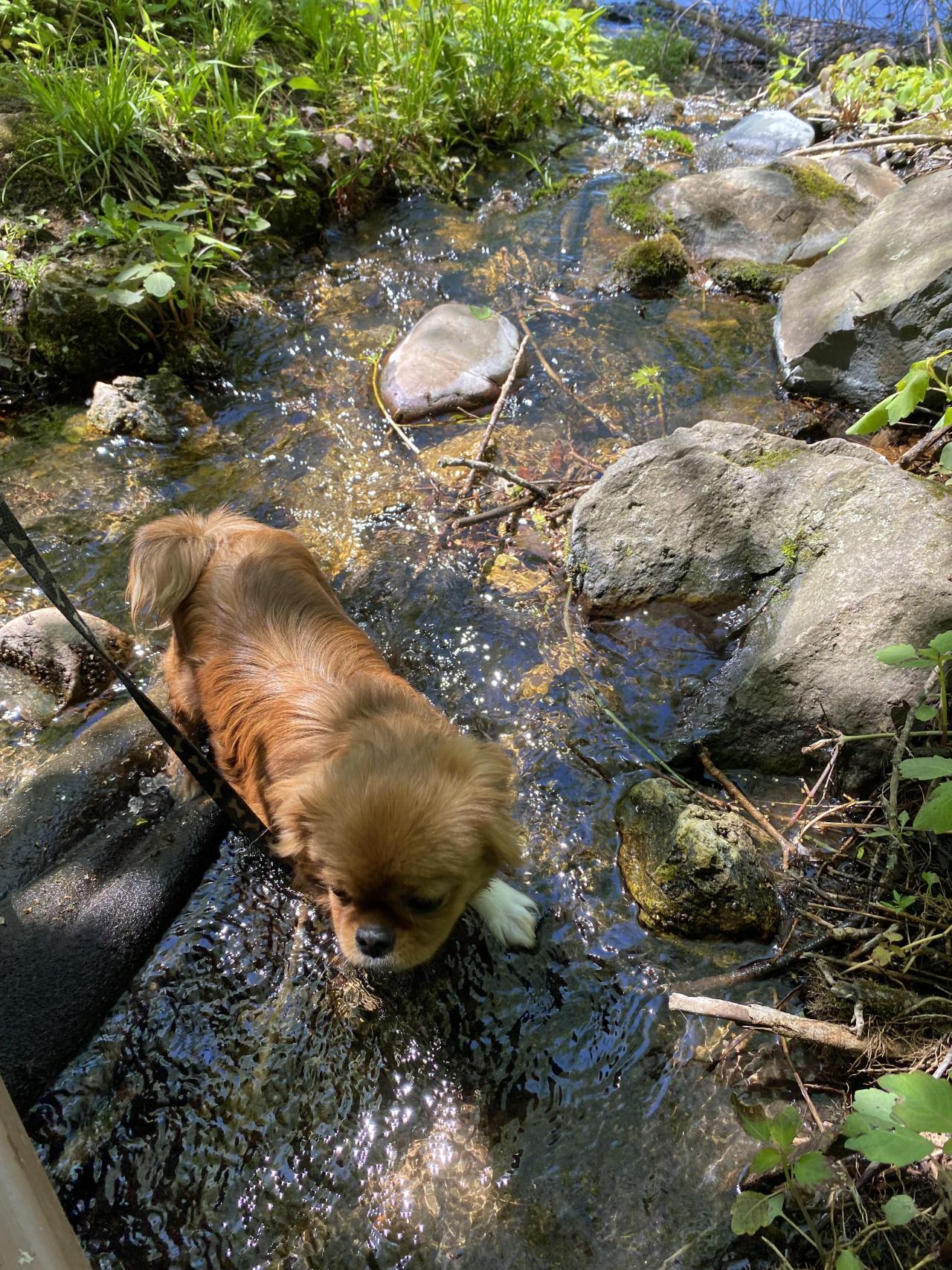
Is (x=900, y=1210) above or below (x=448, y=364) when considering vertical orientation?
below

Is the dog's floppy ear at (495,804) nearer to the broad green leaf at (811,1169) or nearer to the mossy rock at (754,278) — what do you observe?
the broad green leaf at (811,1169)

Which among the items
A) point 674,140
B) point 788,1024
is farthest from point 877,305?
point 674,140

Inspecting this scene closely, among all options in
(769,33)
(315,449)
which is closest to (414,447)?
(315,449)

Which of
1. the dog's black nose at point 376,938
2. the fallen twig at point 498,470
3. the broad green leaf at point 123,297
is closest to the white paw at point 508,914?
the dog's black nose at point 376,938

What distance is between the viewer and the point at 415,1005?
242 centimetres

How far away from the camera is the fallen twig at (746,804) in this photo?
2568mm

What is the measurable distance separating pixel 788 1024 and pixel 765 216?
5820 millimetres

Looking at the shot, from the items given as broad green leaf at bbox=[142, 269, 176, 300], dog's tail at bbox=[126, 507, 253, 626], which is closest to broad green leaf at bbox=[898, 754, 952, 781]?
dog's tail at bbox=[126, 507, 253, 626]

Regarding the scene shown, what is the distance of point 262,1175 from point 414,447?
3508 millimetres

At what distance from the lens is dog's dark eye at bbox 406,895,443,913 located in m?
2.17

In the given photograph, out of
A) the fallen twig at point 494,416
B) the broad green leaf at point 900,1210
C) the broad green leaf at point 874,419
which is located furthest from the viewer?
the fallen twig at point 494,416

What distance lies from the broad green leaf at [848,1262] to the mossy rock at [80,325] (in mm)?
5219

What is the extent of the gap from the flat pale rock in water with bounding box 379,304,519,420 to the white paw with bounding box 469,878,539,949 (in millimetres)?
3021

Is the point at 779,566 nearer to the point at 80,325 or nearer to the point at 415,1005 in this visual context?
A: the point at 415,1005
